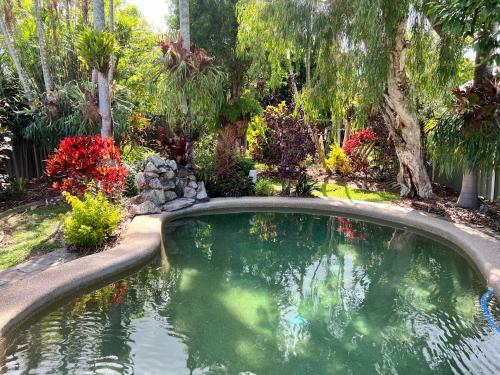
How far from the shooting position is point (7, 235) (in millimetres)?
5773

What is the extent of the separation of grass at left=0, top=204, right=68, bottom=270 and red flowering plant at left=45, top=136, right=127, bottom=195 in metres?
0.73

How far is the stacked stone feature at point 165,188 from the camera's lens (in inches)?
290

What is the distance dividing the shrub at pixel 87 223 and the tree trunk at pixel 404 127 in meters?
5.96

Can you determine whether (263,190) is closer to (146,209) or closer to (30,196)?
(146,209)

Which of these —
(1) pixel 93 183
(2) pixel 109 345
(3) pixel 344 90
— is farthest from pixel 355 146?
(2) pixel 109 345

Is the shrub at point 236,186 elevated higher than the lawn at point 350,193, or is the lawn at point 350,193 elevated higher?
the shrub at point 236,186

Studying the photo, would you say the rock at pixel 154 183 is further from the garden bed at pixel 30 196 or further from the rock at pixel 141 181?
the garden bed at pixel 30 196

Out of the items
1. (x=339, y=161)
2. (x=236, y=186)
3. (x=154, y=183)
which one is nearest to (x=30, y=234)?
(x=154, y=183)

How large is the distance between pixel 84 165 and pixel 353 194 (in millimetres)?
6024

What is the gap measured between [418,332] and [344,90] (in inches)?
236

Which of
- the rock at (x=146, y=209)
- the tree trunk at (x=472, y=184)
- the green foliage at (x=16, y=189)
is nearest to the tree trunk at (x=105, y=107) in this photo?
the rock at (x=146, y=209)

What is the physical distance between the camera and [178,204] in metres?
7.74

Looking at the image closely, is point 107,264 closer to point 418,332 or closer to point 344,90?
point 418,332

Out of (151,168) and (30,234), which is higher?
(151,168)
